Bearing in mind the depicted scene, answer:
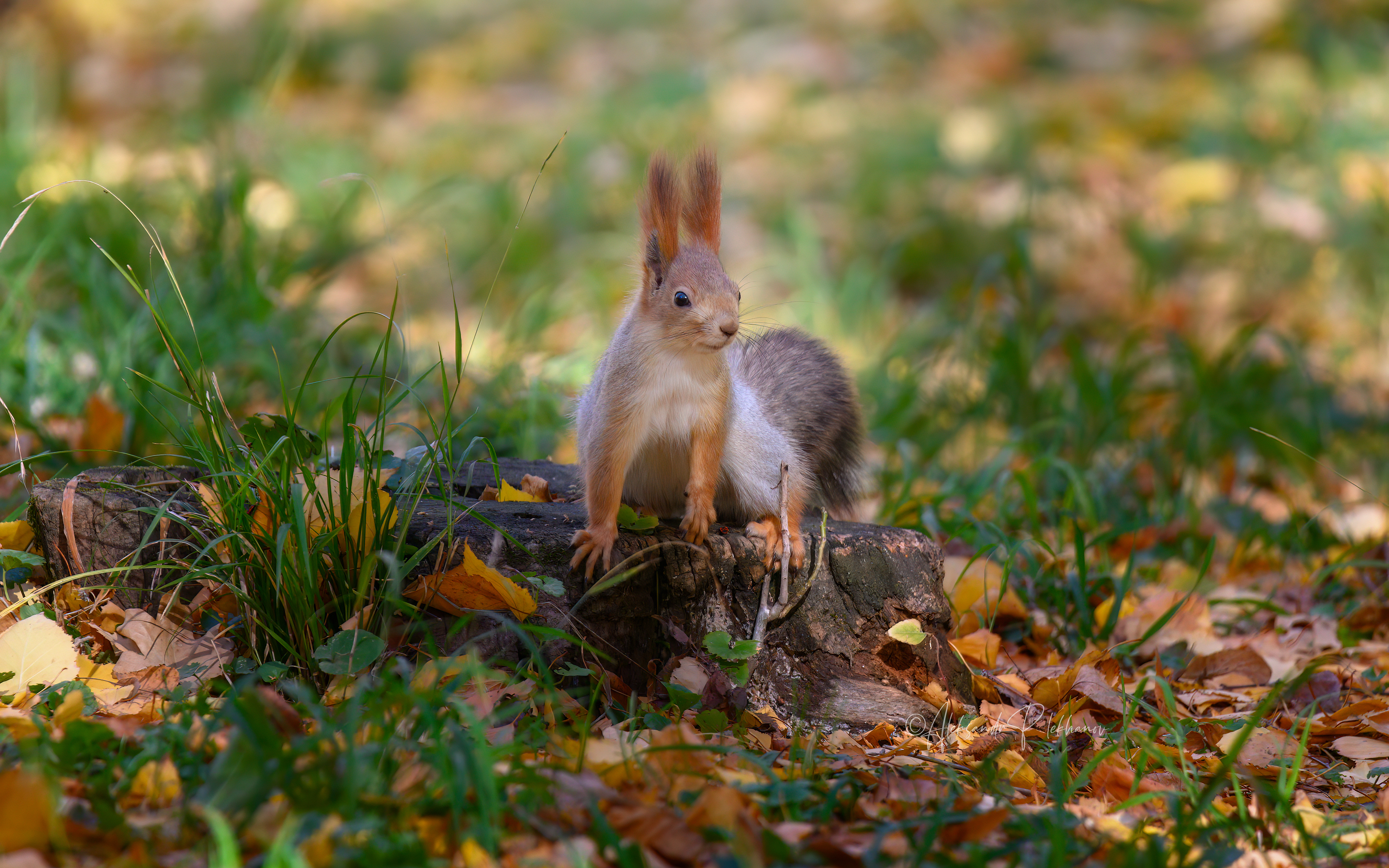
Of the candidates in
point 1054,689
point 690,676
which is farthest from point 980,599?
point 690,676

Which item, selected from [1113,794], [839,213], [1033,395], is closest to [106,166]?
[839,213]

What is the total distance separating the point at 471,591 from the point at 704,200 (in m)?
0.91

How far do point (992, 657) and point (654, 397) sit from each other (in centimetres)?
103

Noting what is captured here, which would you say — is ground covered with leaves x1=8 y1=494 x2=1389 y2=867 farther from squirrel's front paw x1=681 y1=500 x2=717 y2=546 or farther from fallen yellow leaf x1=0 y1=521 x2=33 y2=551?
squirrel's front paw x1=681 y1=500 x2=717 y2=546

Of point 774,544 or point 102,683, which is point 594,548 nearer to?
point 774,544

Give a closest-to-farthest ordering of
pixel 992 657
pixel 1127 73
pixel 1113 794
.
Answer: pixel 1113 794 < pixel 992 657 < pixel 1127 73

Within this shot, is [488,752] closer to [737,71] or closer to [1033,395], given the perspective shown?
[1033,395]

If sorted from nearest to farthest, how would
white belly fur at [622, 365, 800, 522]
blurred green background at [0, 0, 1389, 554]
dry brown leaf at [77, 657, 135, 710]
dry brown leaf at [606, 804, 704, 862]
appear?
1. dry brown leaf at [606, 804, 704, 862]
2. dry brown leaf at [77, 657, 135, 710]
3. white belly fur at [622, 365, 800, 522]
4. blurred green background at [0, 0, 1389, 554]

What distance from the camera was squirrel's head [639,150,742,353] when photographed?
2162mm

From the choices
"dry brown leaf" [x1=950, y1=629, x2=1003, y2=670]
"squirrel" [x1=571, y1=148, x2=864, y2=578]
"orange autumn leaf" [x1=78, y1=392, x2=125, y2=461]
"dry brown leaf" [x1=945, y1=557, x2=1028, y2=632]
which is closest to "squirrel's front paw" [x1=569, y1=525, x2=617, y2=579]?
"squirrel" [x1=571, y1=148, x2=864, y2=578]

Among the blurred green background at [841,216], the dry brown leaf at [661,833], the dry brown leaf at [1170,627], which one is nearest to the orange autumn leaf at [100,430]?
the blurred green background at [841,216]

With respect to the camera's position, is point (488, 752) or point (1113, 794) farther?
point (1113, 794)

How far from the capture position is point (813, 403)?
2684mm

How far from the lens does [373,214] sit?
607cm
